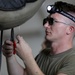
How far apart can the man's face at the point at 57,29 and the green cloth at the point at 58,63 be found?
9cm

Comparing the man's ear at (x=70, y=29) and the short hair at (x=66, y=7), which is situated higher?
the short hair at (x=66, y=7)

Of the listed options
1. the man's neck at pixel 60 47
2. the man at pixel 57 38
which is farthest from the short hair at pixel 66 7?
the man's neck at pixel 60 47

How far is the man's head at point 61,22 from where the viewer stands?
1.01 meters

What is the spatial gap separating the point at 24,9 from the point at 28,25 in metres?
0.98

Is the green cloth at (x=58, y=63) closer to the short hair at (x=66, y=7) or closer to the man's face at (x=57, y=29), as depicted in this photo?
the man's face at (x=57, y=29)

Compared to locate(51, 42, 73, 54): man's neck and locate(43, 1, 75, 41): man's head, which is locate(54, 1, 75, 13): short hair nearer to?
locate(43, 1, 75, 41): man's head

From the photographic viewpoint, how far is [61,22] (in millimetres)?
1019

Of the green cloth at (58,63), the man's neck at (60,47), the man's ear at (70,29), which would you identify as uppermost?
the man's ear at (70,29)

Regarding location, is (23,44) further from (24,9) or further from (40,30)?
(40,30)

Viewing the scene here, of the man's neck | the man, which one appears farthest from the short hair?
the man's neck

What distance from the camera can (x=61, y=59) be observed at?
0.96 metres

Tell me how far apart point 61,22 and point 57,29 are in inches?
1.6

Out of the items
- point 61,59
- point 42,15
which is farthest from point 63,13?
point 42,15

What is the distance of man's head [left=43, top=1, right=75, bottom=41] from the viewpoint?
1.01 meters
